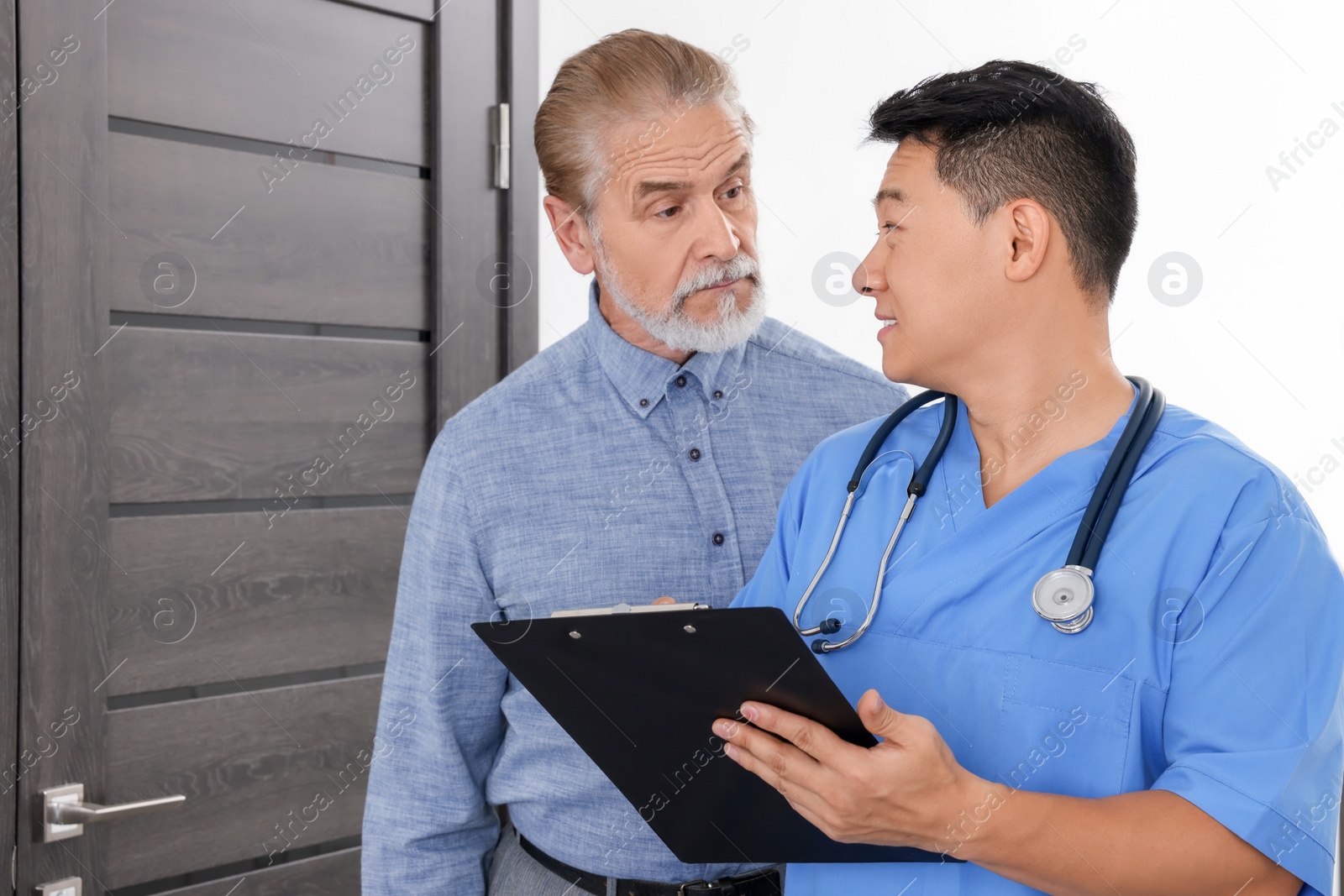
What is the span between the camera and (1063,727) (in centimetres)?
85

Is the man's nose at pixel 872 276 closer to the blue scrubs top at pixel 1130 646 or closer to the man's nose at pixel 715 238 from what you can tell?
the blue scrubs top at pixel 1130 646

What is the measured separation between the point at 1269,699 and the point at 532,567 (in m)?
0.76

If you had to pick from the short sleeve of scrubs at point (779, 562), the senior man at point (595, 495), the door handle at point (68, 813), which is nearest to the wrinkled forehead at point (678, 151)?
the senior man at point (595, 495)

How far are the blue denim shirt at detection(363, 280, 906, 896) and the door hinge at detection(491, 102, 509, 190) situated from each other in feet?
2.44

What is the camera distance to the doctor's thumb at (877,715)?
2.48ft

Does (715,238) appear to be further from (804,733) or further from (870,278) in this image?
(804,733)

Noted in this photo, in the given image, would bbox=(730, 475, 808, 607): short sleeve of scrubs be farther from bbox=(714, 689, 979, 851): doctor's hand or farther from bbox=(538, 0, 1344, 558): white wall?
bbox=(538, 0, 1344, 558): white wall

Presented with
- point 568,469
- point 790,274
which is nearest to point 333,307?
point 568,469

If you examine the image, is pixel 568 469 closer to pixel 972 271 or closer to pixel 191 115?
pixel 972 271

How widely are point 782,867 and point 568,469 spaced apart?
1.67 feet

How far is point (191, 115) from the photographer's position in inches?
64.1

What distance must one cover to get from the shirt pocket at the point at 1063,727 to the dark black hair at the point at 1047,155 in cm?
35

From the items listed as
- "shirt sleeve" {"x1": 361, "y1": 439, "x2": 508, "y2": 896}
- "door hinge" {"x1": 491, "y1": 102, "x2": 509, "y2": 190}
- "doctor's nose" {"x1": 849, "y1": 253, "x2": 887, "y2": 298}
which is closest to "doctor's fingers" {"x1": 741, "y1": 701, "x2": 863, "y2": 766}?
"doctor's nose" {"x1": 849, "y1": 253, "x2": 887, "y2": 298}

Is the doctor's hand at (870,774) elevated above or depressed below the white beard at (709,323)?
below
